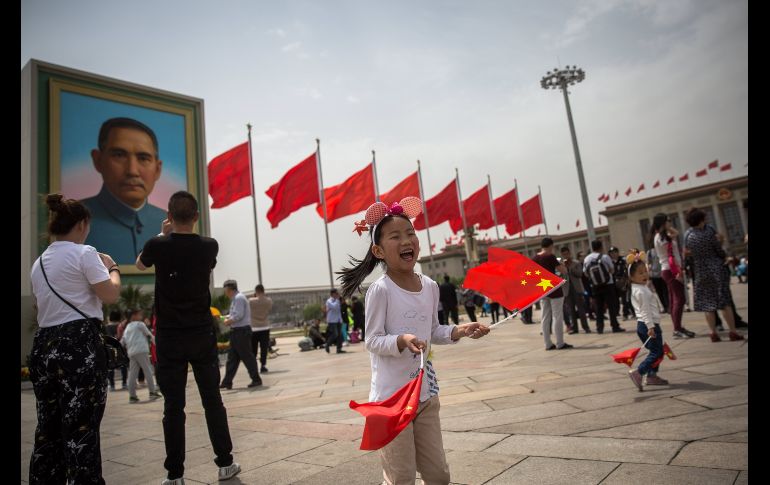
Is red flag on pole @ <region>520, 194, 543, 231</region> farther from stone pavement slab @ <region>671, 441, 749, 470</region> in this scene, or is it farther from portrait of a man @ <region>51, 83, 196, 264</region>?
stone pavement slab @ <region>671, 441, 749, 470</region>

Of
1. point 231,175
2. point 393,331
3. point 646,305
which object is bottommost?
point 646,305

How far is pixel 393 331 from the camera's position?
235 centimetres

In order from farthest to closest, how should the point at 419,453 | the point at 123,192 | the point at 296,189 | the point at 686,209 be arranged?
the point at 686,209 → the point at 123,192 → the point at 296,189 → the point at 419,453

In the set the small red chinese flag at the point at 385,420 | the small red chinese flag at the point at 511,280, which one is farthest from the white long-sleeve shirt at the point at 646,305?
the small red chinese flag at the point at 385,420

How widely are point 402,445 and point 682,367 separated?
169 inches

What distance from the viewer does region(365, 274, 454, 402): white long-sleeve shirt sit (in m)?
2.27

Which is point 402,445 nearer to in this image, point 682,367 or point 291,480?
point 291,480

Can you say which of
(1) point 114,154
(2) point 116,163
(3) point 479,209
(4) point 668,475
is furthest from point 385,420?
(1) point 114,154

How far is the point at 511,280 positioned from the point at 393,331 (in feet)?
2.23

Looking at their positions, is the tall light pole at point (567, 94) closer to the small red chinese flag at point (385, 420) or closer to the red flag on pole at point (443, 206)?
the red flag on pole at point (443, 206)

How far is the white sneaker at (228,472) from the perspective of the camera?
3.16m

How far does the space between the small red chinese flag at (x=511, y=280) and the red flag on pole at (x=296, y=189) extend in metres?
18.8

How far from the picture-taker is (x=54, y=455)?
2.57 meters

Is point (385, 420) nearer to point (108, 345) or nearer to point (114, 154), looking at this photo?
point (108, 345)
